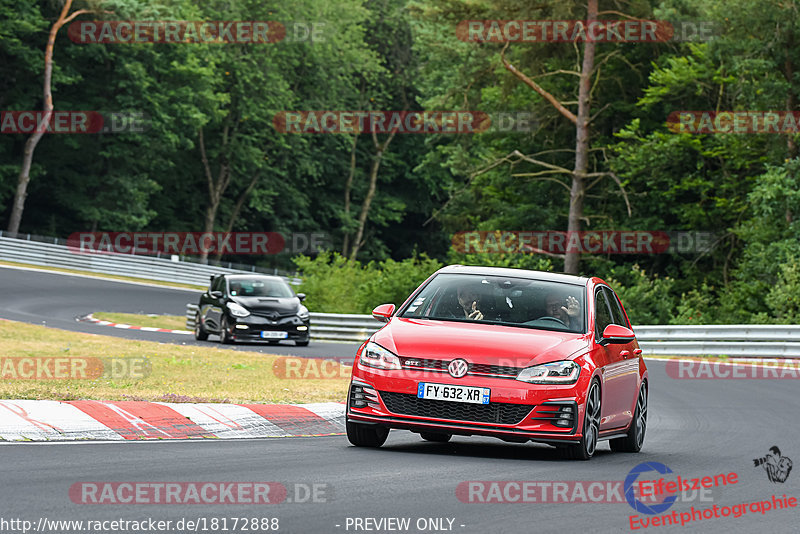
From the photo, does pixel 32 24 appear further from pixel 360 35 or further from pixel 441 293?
pixel 441 293

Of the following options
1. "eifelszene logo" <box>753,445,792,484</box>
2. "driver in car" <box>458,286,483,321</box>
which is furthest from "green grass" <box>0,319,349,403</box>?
"eifelszene logo" <box>753,445,792,484</box>

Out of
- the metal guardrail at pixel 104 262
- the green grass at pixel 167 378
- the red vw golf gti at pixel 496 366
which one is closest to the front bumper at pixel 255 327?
the green grass at pixel 167 378

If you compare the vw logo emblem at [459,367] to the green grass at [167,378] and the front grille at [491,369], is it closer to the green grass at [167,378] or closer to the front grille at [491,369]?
the front grille at [491,369]

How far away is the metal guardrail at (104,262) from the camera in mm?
55906

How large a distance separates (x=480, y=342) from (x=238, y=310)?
19.7m

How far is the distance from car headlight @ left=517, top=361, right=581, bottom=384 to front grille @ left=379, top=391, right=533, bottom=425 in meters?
0.23

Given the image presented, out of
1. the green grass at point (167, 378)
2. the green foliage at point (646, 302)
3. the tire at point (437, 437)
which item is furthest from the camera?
the green foliage at point (646, 302)

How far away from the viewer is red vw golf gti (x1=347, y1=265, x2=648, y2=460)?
10.3m

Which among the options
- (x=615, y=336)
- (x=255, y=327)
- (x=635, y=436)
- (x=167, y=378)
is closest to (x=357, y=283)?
(x=255, y=327)

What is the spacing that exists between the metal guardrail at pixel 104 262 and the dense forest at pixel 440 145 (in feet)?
27.9

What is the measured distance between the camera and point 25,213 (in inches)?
2721

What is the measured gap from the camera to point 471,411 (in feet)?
34.0

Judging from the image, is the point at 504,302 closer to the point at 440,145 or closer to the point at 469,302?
the point at 469,302

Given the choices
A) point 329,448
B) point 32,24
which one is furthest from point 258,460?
point 32,24
